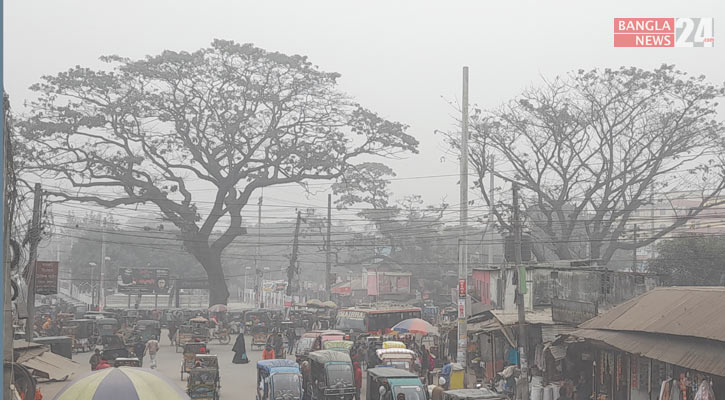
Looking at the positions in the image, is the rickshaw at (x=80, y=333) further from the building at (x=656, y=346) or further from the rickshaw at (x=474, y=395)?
the rickshaw at (x=474, y=395)

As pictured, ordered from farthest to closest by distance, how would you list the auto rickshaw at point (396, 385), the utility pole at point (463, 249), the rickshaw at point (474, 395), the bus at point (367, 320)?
the bus at point (367, 320) → the utility pole at point (463, 249) → the auto rickshaw at point (396, 385) → the rickshaw at point (474, 395)

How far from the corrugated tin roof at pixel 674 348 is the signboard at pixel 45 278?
17.7 metres

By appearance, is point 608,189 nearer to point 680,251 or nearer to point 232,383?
point 680,251

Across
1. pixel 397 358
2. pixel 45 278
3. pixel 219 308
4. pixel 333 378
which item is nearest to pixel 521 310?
pixel 397 358

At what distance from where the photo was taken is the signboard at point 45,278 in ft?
87.2

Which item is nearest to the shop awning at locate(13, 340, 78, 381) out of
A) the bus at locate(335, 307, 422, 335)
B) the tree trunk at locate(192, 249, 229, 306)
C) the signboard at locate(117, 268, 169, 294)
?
the bus at locate(335, 307, 422, 335)

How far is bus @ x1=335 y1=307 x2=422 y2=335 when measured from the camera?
39.8 metres

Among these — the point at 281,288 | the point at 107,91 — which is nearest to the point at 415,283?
the point at 281,288

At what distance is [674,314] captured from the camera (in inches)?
628

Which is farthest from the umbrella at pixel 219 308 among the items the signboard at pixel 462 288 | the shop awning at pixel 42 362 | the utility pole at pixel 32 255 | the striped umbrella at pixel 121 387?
the striped umbrella at pixel 121 387

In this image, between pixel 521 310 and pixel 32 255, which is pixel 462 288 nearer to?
pixel 521 310

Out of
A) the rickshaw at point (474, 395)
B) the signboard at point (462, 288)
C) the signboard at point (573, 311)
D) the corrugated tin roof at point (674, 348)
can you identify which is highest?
the signboard at point (462, 288)

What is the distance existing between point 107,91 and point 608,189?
28.2 meters

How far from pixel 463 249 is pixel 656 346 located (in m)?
13.1
